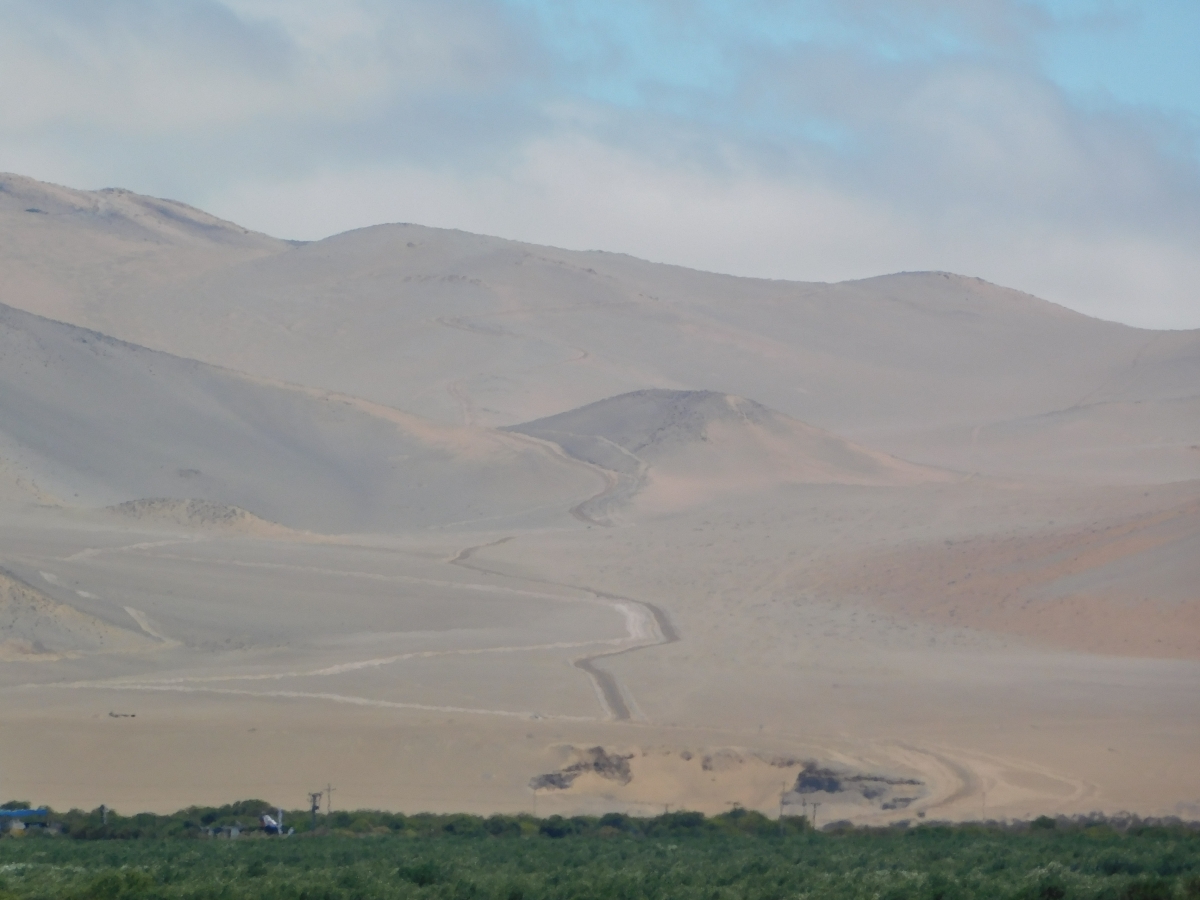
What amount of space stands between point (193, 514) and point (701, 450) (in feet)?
77.3

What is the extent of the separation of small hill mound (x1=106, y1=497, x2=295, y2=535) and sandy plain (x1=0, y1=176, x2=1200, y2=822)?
0.17 meters

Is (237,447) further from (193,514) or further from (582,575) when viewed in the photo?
(582,575)

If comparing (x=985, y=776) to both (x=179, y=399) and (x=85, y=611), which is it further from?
(x=179, y=399)

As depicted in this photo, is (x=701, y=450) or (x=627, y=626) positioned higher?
(x=701, y=450)

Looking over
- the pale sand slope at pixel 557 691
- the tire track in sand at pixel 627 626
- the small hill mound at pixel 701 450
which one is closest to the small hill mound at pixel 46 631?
the pale sand slope at pixel 557 691

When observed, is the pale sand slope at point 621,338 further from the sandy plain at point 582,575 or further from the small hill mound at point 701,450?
the small hill mound at point 701,450

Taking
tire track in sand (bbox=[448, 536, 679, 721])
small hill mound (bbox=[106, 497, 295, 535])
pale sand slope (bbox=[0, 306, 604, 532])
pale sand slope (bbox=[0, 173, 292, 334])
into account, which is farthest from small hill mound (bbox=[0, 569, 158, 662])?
pale sand slope (bbox=[0, 173, 292, 334])

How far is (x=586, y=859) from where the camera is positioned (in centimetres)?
1523

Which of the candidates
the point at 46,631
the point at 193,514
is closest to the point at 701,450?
the point at 193,514

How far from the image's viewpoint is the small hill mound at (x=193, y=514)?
4453 cm

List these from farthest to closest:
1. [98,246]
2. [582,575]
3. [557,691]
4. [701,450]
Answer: [98,246]
[701,450]
[582,575]
[557,691]

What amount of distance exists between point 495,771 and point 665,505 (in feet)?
105

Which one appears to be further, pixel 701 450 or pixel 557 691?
pixel 701 450

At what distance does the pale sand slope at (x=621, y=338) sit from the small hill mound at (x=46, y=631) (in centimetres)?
4529
